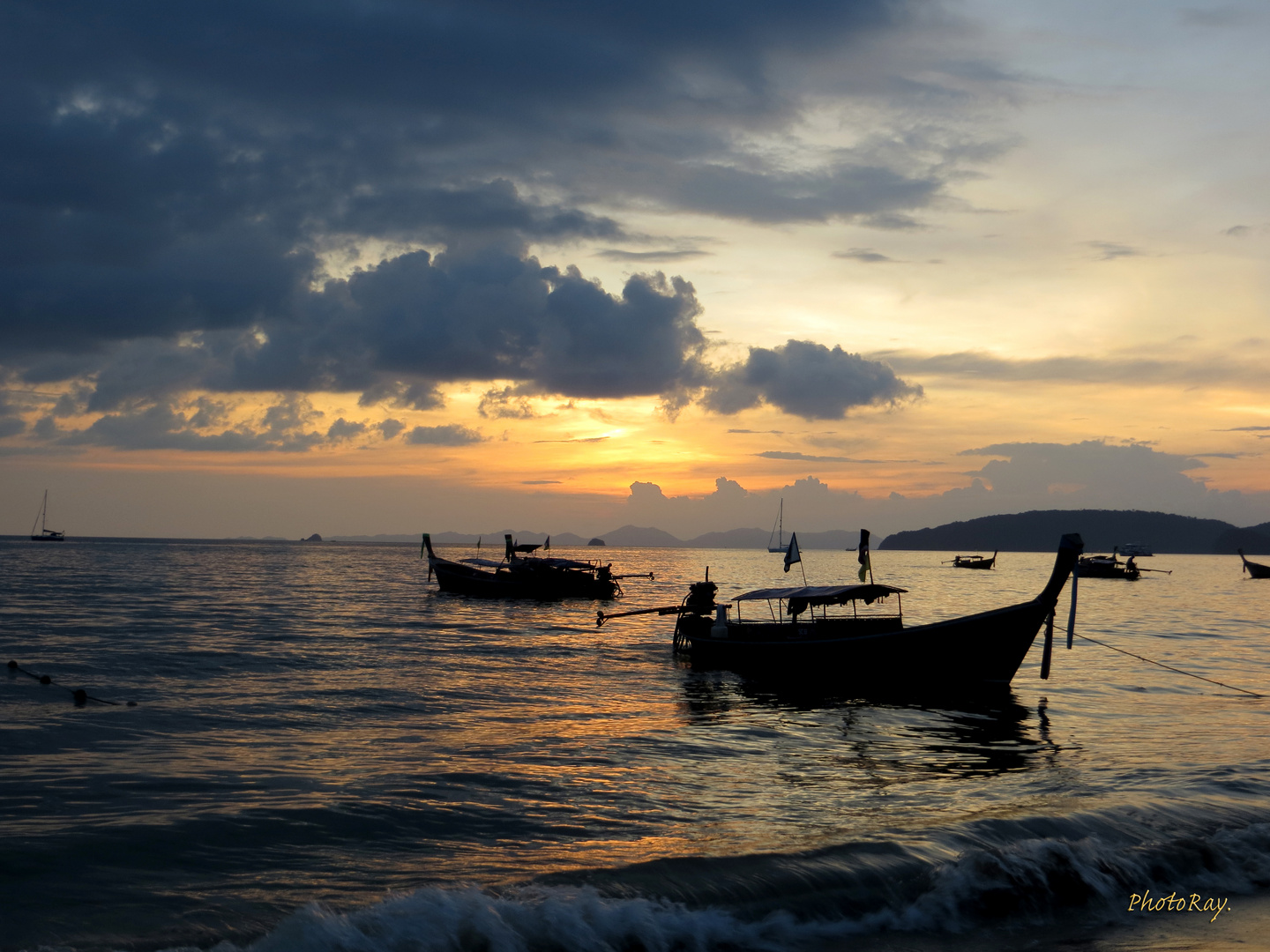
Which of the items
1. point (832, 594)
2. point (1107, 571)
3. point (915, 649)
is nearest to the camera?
point (915, 649)

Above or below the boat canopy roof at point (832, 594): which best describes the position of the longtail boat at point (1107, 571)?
below

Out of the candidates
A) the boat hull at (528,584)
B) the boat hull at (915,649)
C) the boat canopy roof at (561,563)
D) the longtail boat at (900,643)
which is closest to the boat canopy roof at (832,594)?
the longtail boat at (900,643)

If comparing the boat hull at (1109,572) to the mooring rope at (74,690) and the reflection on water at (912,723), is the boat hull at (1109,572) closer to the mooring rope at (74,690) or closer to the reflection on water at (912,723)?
the reflection on water at (912,723)

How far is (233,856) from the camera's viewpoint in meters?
12.5

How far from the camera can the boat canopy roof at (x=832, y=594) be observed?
101 ft

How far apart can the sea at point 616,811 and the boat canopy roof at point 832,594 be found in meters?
2.77

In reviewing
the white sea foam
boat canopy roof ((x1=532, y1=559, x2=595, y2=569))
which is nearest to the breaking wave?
the white sea foam

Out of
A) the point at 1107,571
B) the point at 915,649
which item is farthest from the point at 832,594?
the point at 1107,571

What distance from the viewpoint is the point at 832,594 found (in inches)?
1244

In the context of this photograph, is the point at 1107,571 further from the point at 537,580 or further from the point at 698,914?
the point at 698,914

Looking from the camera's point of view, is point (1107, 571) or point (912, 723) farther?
point (1107, 571)

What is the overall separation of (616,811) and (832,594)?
18266 mm

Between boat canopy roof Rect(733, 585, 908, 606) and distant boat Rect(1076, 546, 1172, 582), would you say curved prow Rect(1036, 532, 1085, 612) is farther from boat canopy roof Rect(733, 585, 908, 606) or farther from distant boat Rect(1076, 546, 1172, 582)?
distant boat Rect(1076, 546, 1172, 582)

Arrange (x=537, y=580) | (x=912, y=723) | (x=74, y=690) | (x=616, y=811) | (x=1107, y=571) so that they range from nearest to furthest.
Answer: (x=616, y=811) → (x=912, y=723) → (x=74, y=690) → (x=537, y=580) → (x=1107, y=571)
